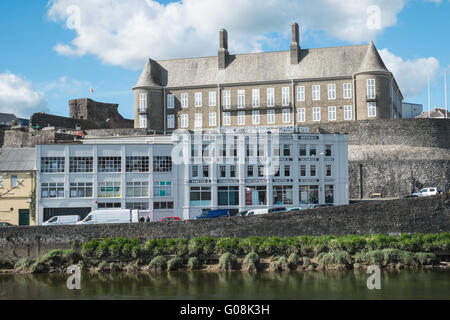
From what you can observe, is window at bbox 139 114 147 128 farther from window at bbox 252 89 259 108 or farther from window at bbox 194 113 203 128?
window at bbox 252 89 259 108

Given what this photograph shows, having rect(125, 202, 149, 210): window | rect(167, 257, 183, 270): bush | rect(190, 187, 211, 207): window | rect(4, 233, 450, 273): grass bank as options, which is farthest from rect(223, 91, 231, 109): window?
rect(167, 257, 183, 270): bush

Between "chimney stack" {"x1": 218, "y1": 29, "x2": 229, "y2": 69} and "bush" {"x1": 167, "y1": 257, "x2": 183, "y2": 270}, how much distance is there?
146 feet

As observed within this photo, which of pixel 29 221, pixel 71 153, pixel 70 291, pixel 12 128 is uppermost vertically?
pixel 12 128

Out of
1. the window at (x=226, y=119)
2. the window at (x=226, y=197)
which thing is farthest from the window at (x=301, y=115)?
the window at (x=226, y=197)

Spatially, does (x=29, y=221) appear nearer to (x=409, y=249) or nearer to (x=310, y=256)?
(x=310, y=256)

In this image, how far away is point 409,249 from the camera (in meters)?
33.6

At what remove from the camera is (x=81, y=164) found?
4766 cm

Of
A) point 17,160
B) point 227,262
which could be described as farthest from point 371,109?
point 17,160

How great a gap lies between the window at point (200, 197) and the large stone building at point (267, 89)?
79.4ft

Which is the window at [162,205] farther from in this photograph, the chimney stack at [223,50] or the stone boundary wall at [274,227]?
the chimney stack at [223,50]

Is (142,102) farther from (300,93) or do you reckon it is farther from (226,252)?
(226,252)

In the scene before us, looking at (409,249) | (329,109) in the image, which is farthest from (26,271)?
(329,109)

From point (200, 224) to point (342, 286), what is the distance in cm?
1125

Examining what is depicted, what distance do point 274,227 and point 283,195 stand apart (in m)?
12.7
